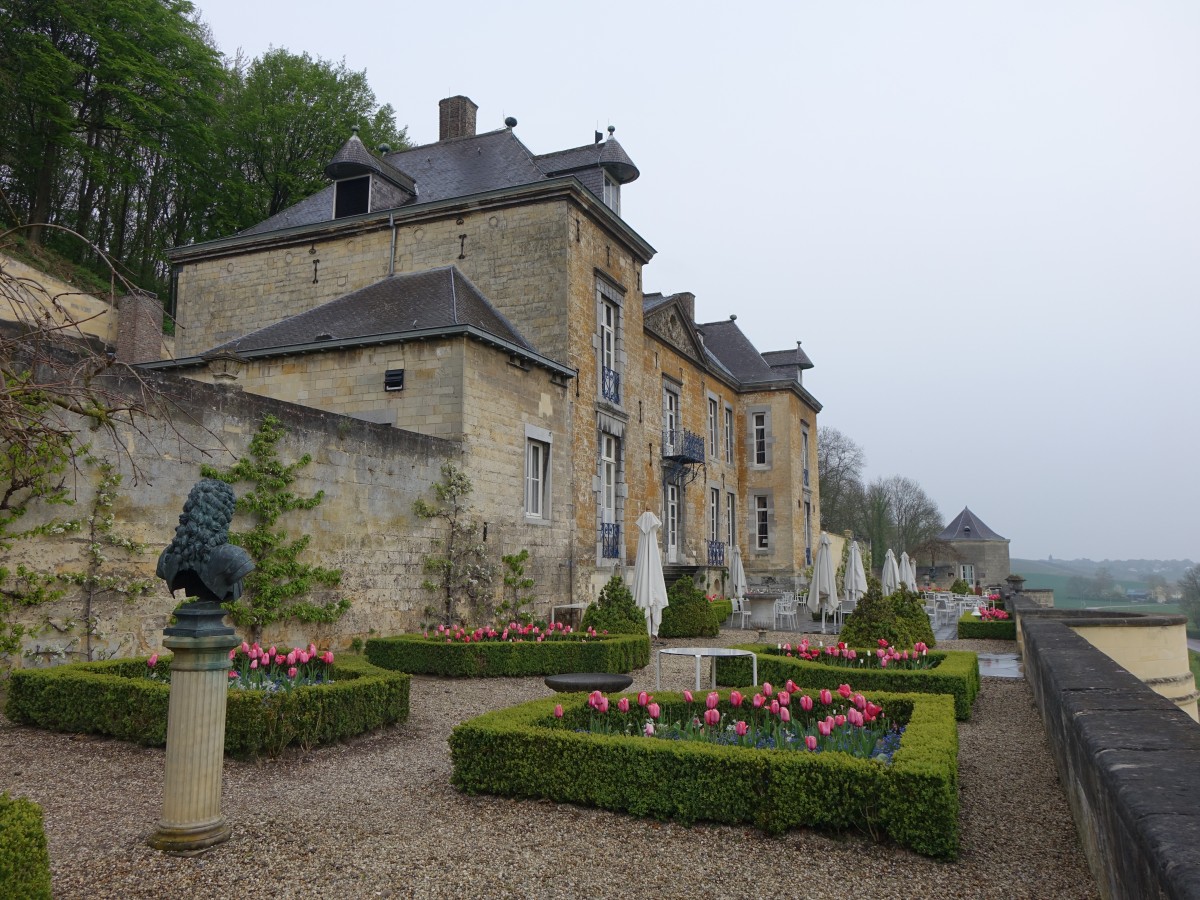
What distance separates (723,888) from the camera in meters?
3.81

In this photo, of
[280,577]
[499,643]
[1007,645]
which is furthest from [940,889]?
[1007,645]

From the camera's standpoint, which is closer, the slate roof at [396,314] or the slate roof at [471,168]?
the slate roof at [396,314]

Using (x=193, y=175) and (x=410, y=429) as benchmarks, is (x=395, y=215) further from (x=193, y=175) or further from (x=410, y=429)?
(x=193, y=175)


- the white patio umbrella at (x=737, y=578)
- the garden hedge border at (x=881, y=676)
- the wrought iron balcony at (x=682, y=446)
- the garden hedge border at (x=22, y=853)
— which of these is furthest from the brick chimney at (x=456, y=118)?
the garden hedge border at (x=22, y=853)

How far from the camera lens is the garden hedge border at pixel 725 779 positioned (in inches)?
167

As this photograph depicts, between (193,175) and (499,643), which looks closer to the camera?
(499,643)

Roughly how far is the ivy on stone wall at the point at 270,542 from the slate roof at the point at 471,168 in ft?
26.7

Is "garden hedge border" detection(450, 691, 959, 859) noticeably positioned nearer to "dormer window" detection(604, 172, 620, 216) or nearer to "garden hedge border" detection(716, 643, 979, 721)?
"garden hedge border" detection(716, 643, 979, 721)

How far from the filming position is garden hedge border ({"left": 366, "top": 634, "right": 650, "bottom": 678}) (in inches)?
402

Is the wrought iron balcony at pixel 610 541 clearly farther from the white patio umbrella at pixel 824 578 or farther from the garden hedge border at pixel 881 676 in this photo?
the garden hedge border at pixel 881 676

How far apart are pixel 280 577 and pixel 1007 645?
13.0 meters

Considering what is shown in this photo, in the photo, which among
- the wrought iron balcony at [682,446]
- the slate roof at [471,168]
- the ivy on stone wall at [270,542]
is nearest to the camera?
the ivy on stone wall at [270,542]

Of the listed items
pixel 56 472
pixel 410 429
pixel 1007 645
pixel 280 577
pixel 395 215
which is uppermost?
pixel 395 215

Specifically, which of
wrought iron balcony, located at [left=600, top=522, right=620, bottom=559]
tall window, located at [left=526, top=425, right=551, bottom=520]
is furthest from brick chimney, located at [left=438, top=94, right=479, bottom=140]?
wrought iron balcony, located at [left=600, top=522, right=620, bottom=559]
